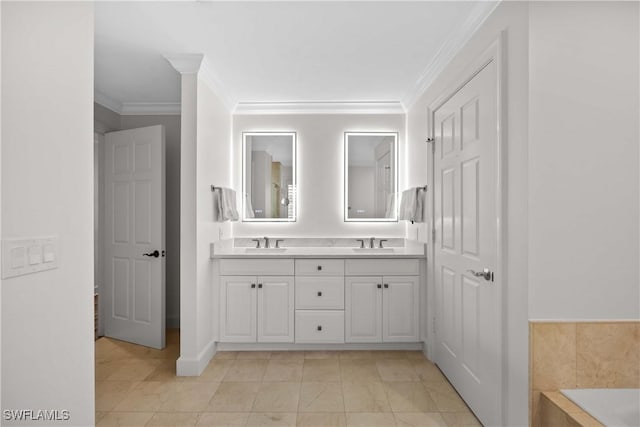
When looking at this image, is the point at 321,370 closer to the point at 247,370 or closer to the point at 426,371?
the point at 247,370

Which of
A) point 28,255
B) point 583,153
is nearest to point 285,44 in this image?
point 583,153

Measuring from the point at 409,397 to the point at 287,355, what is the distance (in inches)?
45.0

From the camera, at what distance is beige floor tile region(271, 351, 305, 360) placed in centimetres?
303

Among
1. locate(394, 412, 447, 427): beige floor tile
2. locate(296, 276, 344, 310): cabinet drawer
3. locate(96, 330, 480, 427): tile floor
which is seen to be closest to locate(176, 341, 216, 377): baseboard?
locate(96, 330, 480, 427): tile floor

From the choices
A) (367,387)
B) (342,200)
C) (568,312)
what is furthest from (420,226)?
(568,312)

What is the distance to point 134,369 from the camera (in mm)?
2816

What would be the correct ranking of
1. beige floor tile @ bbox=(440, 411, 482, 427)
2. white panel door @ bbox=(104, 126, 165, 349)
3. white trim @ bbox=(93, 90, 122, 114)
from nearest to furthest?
beige floor tile @ bbox=(440, 411, 482, 427)
white panel door @ bbox=(104, 126, 165, 349)
white trim @ bbox=(93, 90, 122, 114)

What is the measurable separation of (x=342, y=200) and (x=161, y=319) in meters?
2.12

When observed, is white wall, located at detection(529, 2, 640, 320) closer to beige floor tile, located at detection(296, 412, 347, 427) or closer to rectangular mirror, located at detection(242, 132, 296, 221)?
beige floor tile, located at detection(296, 412, 347, 427)

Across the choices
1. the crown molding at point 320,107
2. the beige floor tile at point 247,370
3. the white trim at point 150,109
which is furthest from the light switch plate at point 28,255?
the white trim at point 150,109

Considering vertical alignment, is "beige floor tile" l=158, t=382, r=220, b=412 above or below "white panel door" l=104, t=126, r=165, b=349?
below

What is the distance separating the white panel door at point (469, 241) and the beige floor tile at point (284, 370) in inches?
44.2

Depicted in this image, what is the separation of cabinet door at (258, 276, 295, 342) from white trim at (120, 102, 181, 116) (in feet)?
7.00

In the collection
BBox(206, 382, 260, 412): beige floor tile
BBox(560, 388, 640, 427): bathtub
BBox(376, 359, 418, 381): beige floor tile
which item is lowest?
BBox(206, 382, 260, 412): beige floor tile
